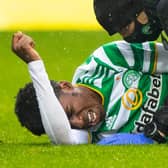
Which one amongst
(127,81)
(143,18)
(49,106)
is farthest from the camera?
(127,81)

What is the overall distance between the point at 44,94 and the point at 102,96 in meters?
0.44

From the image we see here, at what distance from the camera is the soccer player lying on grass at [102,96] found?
6609 mm

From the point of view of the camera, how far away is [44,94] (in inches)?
260

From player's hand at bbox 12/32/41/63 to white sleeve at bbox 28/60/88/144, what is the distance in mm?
49

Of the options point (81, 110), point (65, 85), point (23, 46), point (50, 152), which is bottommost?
point (50, 152)

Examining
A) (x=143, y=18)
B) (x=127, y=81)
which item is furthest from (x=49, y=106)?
(x=143, y=18)

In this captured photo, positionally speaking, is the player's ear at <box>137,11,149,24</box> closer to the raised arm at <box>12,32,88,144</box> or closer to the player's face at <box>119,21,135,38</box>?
the player's face at <box>119,21,135,38</box>

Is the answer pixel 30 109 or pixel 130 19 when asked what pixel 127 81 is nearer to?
pixel 130 19

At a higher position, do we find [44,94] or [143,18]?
[143,18]

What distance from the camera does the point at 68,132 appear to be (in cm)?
662

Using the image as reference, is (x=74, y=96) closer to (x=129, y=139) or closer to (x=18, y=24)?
(x=129, y=139)

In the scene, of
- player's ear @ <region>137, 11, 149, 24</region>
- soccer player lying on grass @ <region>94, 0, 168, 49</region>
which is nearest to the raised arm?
soccer player lying on grass @ <region>94, 0, 168, 49</region>

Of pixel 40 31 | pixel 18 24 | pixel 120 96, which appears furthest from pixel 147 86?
pixel 18 24

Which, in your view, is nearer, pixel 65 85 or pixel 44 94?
pixel 44 94
